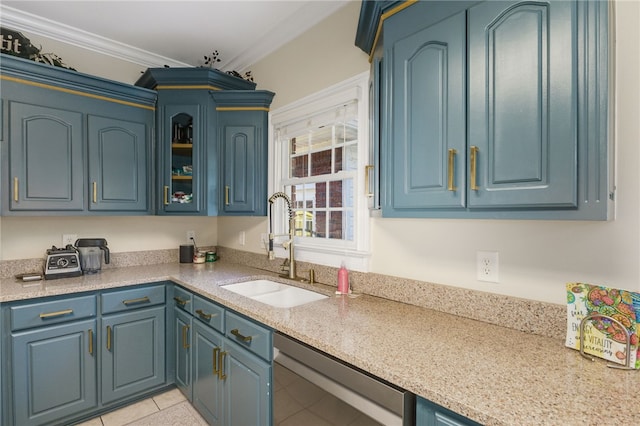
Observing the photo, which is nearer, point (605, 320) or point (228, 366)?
point (605, 320)

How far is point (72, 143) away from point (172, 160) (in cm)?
64

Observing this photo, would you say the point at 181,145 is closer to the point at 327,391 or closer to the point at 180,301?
the point at 180,301

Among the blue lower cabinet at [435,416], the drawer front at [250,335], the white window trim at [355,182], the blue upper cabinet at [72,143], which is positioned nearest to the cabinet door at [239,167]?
the white window trim at [355,182]

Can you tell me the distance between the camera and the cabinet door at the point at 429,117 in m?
1.18

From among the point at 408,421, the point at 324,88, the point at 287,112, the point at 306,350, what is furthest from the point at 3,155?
the point at 408,421

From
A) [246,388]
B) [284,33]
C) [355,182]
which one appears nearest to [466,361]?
[246,388]

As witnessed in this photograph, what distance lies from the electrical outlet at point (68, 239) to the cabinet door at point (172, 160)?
0.66 metres

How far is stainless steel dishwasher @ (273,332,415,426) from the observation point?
38.4 inches

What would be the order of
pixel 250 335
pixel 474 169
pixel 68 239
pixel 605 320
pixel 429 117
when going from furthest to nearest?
pixel 68 239, pixel 250 335, pixel 429 117, pixel 474 169, pixel 605 320

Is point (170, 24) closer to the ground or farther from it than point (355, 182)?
farther from it

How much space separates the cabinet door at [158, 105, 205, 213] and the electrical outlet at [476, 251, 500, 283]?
1977 millimetres

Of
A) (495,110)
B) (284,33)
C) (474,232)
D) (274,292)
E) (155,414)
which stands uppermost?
(284,33)

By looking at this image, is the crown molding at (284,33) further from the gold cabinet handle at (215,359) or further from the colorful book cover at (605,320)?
the gold cabinet handle at (215,359)

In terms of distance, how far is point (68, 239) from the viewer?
8.18ft
